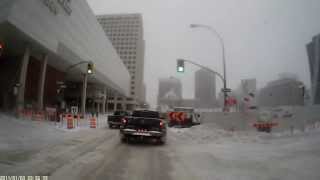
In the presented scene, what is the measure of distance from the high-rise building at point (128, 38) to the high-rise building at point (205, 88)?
6994 cm

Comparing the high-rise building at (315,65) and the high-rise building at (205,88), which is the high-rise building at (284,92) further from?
the high-rise building at (205,88)

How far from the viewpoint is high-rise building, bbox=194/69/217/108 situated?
100 meters

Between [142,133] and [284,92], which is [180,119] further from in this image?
[284,92]

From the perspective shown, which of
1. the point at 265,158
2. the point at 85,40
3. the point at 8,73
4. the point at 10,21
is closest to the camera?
the point at 265,158

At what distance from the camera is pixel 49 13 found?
37.1 metres

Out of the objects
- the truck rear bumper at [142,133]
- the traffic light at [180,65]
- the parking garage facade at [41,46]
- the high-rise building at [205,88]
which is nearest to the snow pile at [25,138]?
the truck rear bumper at [142,133]

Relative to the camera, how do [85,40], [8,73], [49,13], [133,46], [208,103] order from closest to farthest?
[49,13] < [8,73] < [85,40] < [208,103] < [133,46]

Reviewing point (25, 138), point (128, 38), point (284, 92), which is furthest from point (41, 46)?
point (128, 38)

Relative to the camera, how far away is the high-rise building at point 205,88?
100 metres

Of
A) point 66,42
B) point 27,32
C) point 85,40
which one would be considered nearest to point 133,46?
point 85,40

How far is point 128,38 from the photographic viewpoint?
171625 millimetres

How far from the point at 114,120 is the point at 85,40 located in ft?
109

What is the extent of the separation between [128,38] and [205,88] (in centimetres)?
8333

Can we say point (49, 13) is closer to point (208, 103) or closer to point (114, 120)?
point (114, 120)
